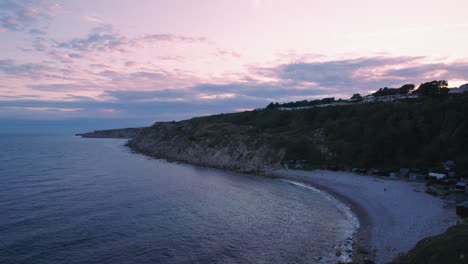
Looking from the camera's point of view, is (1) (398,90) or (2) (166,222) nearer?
(2) (166,222)

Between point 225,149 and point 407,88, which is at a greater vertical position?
point 407,88

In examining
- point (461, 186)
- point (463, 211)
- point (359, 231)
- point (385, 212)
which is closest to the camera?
point (359, 231)

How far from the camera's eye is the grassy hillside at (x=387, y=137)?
211 feet

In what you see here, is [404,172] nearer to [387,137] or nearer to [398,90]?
[387,137]

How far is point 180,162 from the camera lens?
96625mm

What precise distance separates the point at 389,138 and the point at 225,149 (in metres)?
45.9

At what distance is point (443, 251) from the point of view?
19.0 metres

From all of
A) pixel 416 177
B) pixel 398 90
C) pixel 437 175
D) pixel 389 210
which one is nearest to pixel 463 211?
pixel 389 210

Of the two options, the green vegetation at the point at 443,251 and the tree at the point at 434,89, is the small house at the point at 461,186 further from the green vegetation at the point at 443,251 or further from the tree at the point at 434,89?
the tree at the point at 434,89

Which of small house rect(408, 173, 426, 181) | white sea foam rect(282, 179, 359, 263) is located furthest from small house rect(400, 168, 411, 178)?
white sea foam rect(282, 179, 359, 263)

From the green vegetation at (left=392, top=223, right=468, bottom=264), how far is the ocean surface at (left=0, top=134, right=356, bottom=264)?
6057 mm

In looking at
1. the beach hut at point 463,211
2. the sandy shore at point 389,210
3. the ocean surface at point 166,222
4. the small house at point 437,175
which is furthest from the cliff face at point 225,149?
the beach hut at point 463,211

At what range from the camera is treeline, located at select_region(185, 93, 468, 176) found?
2527 inches

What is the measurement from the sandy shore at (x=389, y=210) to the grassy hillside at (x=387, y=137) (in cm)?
1251
